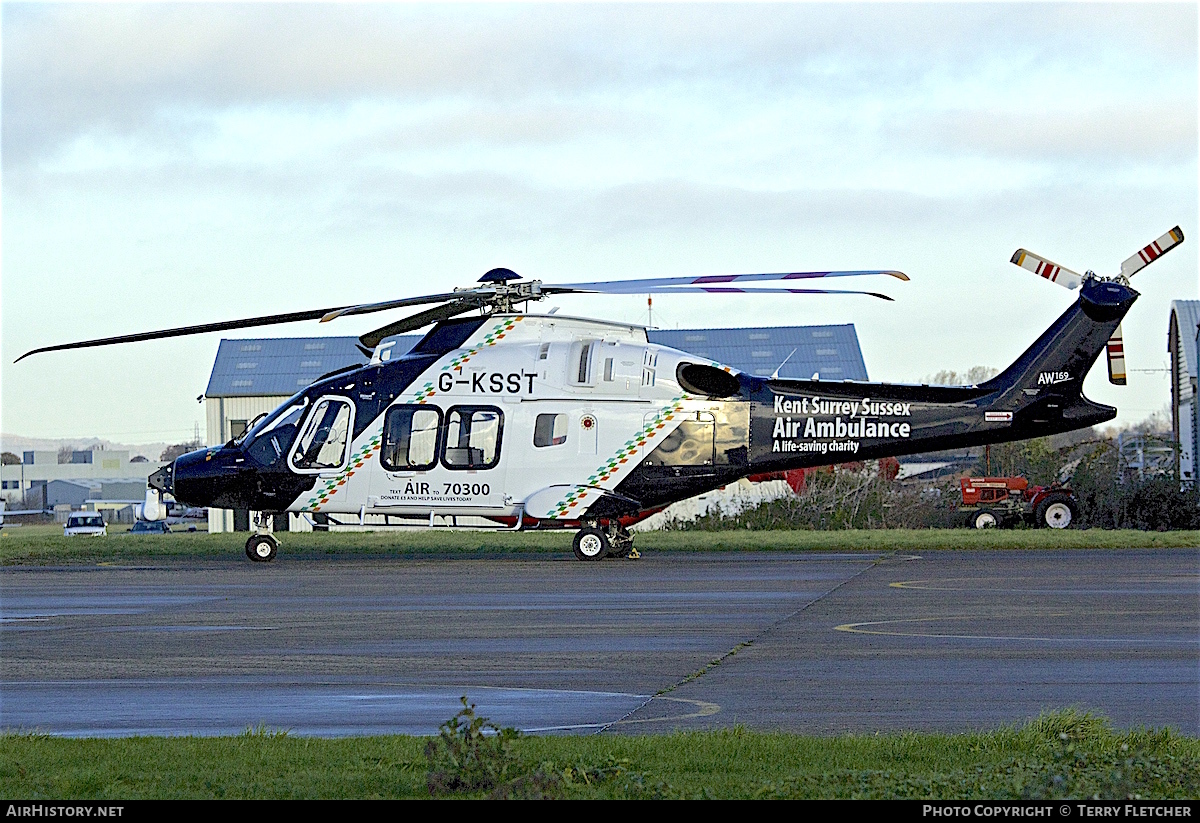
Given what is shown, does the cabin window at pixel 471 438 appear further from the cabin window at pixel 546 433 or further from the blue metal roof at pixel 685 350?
the blue metal roof at pixel 685 350

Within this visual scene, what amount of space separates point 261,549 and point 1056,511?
693 inches

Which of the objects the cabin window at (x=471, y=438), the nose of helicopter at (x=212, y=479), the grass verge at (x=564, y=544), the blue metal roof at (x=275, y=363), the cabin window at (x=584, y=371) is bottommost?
the grass verge at (x=564, y=544)

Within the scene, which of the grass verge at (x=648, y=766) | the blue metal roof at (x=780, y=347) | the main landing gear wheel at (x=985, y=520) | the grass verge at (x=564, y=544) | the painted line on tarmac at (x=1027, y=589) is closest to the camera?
the grass verge at (x=648, y=766)

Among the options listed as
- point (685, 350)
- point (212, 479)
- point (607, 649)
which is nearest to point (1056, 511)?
point (212, 479)

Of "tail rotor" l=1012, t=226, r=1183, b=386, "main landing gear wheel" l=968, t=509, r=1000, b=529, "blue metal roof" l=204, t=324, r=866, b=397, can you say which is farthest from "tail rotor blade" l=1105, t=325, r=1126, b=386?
"blue metal roof" l=204, t=324, r=866, b=397

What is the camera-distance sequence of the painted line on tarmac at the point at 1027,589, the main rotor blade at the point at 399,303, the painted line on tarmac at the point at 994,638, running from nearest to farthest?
1. the painted line on tarmac at the point at 994,638
2. the painted line on tarmac at the point at 1027,589
3. the main rotor blade at the point at 399,303

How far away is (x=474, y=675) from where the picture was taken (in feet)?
35.8

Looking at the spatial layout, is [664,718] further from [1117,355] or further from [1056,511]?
[1056,511]

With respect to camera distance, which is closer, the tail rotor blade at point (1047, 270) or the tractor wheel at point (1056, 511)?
the tail rotor blade at point (1047, 270)

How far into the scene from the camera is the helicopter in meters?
23.6

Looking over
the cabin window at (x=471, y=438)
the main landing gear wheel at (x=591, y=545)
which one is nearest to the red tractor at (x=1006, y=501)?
the main landing gear wheel at (x=591, y=545)

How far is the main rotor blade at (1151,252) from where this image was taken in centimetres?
2245

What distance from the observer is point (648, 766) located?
7.07 metres
